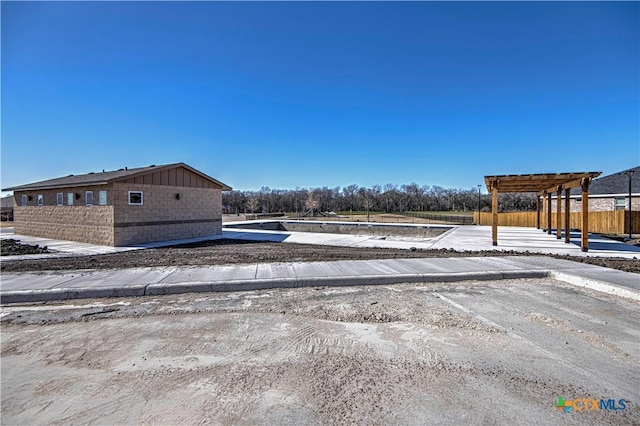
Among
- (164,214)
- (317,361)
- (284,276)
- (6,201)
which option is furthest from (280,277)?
(6,201)

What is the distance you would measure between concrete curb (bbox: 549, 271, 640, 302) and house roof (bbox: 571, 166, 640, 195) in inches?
1008

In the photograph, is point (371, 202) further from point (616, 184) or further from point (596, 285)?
point (596, 285)

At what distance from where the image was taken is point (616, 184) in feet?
88.1

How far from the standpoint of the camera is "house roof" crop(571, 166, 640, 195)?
998 inches

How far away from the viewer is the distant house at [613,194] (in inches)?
981

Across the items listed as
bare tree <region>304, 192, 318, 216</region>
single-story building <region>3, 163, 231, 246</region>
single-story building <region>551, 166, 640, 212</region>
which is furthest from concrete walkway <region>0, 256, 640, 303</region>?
bare tree <region>304, 192, 318, 216</region>

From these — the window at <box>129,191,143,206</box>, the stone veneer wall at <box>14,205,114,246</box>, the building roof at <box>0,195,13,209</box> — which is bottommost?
the stone veneer wall at <box>14,205,114,246</box>

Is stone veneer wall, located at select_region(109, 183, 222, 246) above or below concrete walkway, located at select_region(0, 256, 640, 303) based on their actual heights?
above

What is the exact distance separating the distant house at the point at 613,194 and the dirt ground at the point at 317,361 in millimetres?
27063

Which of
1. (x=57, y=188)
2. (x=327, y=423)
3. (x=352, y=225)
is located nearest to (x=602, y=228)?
(x=352, y=225)

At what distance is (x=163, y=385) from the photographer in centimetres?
292

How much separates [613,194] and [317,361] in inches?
1288

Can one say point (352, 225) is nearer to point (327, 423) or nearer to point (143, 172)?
point (143, 172)

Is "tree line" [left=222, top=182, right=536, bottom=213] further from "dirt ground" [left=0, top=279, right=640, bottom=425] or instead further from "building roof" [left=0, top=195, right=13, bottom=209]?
"dirt ground" [left=0, top=279, right=640, bottom=425]
